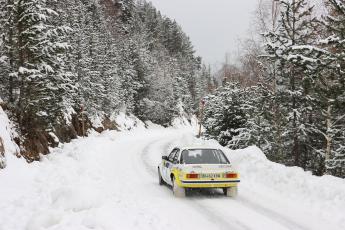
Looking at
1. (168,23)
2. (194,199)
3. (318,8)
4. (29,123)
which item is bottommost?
(194,199)

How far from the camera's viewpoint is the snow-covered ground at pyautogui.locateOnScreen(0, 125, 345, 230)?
780 cm

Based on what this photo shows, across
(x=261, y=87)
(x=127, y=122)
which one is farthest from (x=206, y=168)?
A: (x=127, y=122)

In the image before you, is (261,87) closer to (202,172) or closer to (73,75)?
(202,172)

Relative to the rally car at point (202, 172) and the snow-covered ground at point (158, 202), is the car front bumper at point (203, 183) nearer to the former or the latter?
the rally car at point (202, 172)

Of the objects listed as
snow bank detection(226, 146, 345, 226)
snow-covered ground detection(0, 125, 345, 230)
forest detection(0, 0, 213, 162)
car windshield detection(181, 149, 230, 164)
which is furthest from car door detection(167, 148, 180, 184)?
forest detection(0, 0, 213, 162)

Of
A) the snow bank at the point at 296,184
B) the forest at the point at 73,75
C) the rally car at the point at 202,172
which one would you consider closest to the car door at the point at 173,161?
the rally car at the point at 202,172

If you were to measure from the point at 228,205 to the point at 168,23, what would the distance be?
11622 centimetres

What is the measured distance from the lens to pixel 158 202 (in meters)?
10.4

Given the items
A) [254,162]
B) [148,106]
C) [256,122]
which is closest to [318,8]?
[256,122]

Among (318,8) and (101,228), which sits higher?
(318,8)

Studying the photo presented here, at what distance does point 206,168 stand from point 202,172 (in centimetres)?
18

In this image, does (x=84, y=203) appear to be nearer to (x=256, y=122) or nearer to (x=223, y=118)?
(x=256, y=122)

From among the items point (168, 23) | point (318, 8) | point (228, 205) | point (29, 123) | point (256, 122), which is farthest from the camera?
point (168, 23)

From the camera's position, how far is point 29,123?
1783 centimetres
